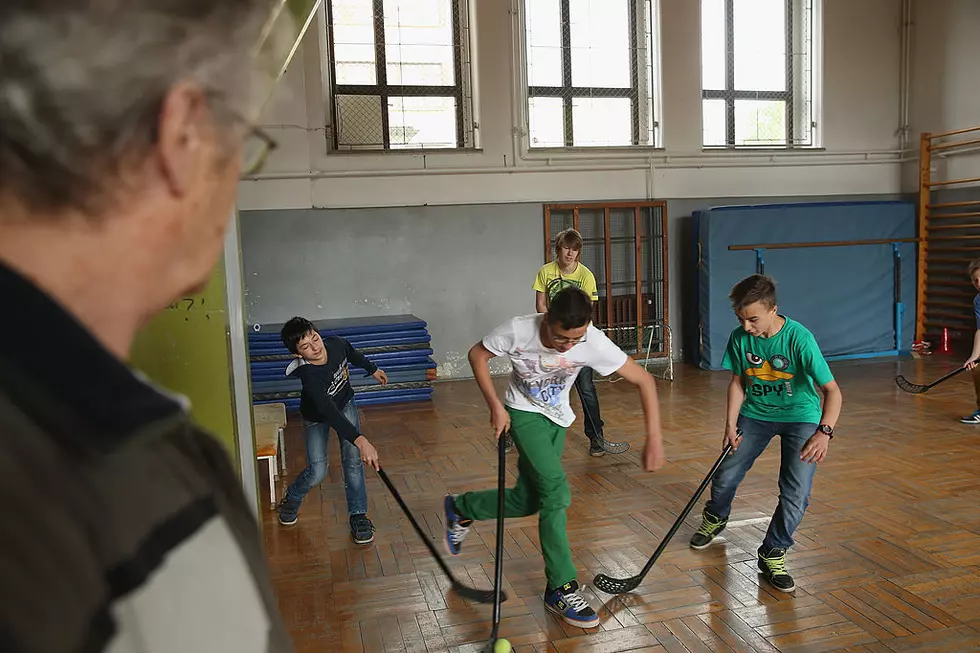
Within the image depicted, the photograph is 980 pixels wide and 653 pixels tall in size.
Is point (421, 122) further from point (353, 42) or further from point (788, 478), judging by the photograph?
point (788, 478)

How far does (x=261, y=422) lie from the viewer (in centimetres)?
556

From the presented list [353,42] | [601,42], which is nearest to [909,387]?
[601,42]

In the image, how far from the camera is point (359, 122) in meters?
9.10

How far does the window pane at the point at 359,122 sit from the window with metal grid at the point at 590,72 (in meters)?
1.82

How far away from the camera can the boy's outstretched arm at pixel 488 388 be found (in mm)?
3379

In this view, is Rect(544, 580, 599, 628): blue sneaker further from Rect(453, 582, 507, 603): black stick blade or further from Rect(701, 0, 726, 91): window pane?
Rect(701, 0, 726, 91): window pane

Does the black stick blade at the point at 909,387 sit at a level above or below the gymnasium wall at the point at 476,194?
below

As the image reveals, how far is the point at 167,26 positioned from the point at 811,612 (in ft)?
11.3

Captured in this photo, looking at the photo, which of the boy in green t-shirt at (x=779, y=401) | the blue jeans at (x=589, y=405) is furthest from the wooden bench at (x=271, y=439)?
the boy in green t-shirt at (x=779, y=401)

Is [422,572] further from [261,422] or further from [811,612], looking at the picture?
[261,422]

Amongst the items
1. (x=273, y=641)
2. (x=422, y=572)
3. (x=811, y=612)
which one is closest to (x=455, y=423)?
(x=422, y=572)

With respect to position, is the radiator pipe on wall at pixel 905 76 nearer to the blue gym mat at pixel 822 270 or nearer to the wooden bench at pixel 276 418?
the blue gym mat at pixel 822 270

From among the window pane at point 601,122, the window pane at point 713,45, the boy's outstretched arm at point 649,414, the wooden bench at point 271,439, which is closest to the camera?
the boy's outstretched arm at point 649,414

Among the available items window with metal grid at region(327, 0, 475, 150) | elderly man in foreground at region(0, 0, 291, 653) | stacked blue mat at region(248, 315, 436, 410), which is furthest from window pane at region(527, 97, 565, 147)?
elderly man in foreground at region(0, 0, 291, 653)
